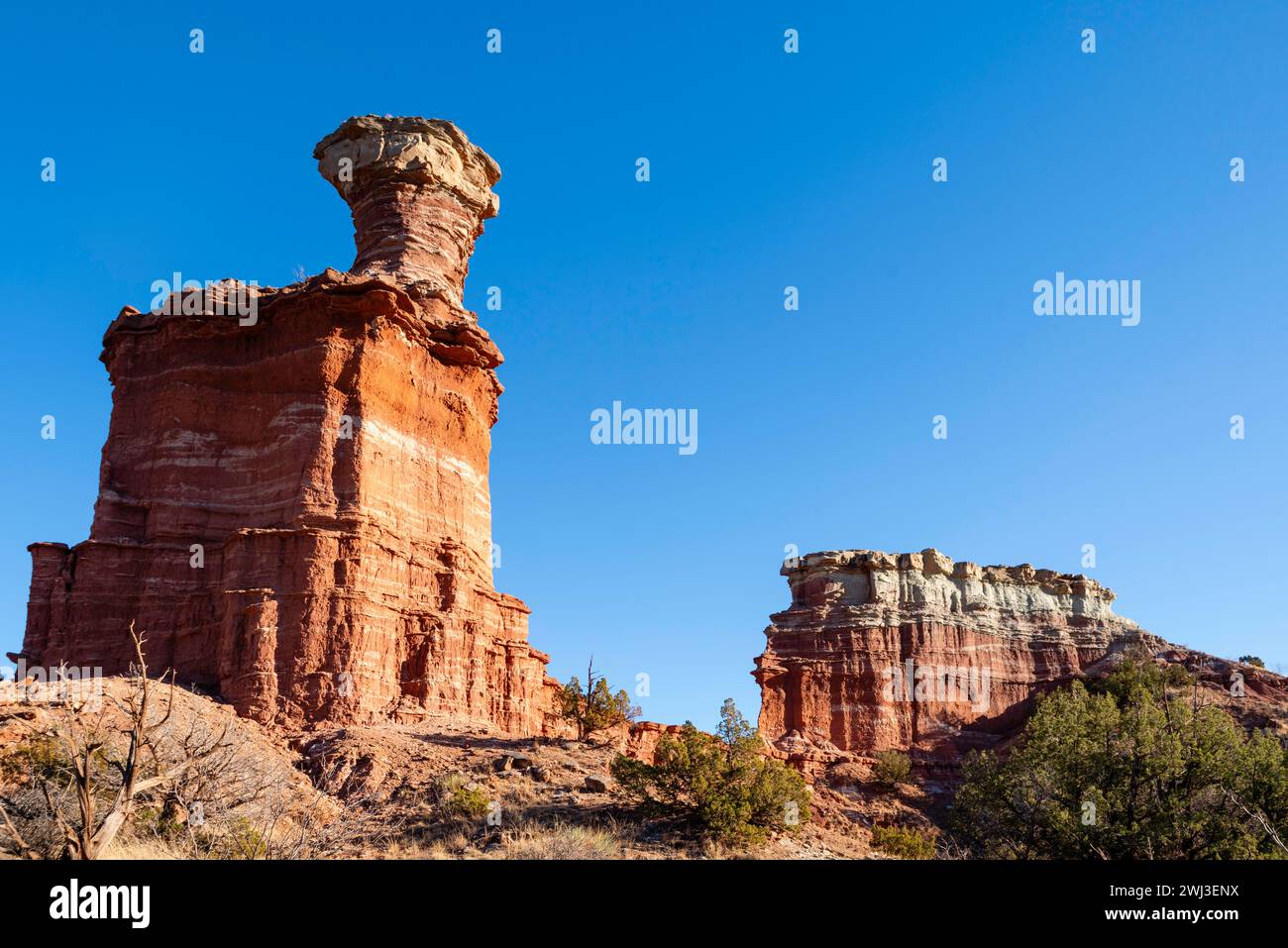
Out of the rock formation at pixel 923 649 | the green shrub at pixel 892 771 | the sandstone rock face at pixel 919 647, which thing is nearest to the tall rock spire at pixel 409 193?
the green shrub at pixel 892 771

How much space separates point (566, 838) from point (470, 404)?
21836mm

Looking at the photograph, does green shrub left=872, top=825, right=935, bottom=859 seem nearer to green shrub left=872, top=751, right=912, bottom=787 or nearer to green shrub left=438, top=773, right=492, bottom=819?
green shrub left=438, top=773, right=492, bottom=819

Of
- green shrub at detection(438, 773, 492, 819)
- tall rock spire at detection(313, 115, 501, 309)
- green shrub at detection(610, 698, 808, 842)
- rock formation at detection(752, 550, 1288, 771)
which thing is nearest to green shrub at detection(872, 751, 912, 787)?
rock formation at detection(752, 550, 1288, 771)

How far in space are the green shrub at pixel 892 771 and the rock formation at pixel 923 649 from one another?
392 inches

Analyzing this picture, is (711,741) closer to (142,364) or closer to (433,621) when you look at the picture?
(433,621)

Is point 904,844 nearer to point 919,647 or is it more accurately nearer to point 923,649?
point 919,647

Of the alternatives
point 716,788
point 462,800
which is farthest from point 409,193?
point 716,788

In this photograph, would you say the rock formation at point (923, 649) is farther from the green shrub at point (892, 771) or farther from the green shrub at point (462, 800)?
the green shrub at point (462, 800)

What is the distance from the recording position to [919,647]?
73.1m

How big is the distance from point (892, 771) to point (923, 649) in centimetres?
2481

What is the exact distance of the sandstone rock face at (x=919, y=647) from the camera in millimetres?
68312

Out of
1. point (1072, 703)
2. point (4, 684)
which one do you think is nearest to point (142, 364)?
point (4, 684)
